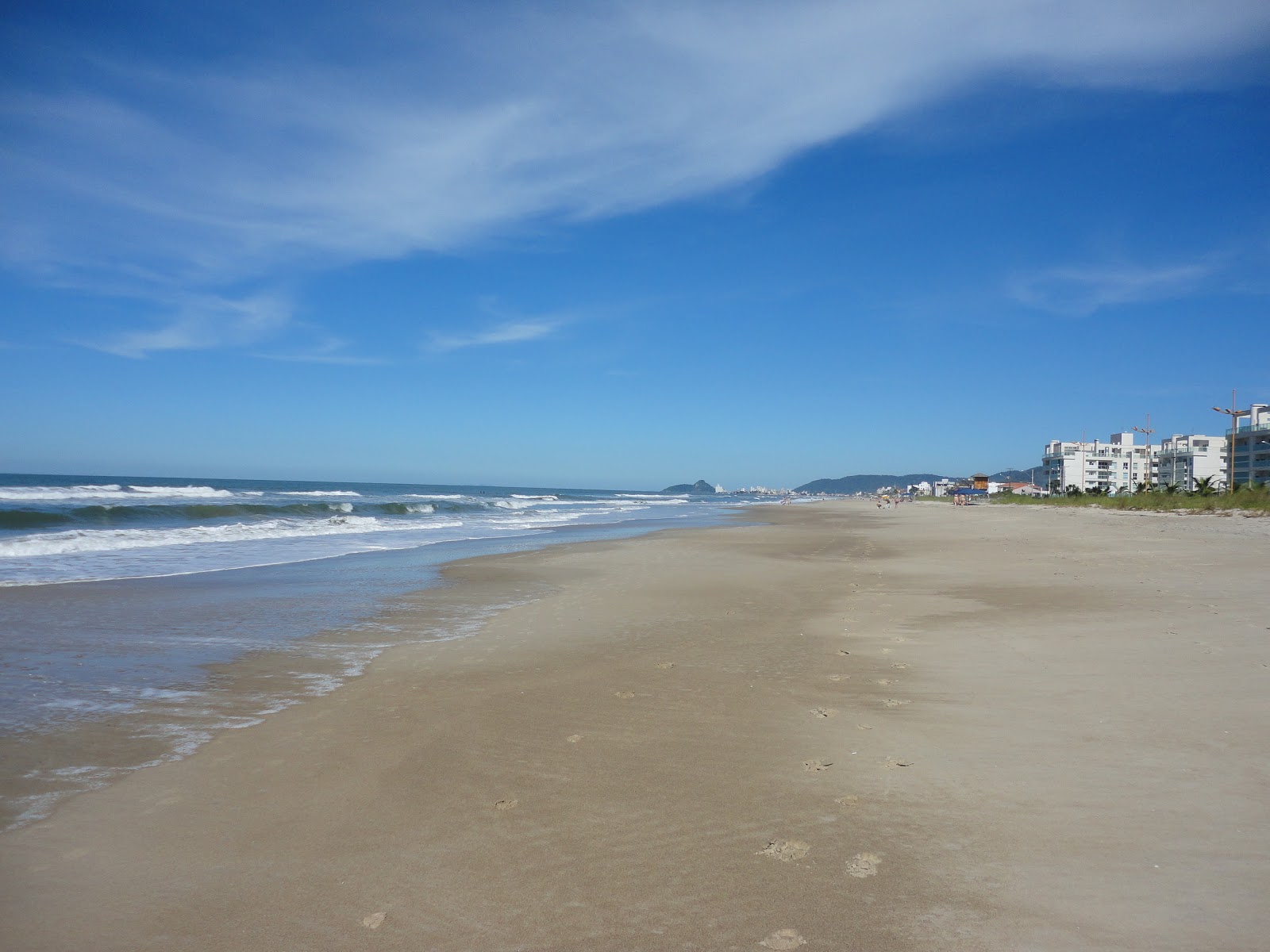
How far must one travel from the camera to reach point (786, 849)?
3.35 m

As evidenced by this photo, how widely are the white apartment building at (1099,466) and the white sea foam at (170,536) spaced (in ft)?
401

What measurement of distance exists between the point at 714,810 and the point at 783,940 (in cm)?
109

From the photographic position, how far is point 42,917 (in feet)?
9.61

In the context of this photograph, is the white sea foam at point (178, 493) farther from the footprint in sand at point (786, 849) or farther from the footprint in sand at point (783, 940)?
the footprint in sand at point (783, 940)

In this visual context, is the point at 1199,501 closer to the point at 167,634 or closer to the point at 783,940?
the point at 167,634

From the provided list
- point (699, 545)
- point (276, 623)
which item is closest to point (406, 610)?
point (276, 623)

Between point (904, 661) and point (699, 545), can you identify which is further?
point (699, 545)

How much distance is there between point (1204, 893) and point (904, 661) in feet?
13.3

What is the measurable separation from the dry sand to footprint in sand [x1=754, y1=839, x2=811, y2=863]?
26 mm

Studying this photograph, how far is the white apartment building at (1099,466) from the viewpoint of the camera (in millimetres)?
126438

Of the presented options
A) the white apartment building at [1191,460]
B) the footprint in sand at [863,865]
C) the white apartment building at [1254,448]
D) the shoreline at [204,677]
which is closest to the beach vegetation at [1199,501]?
the shoreline at [204,677]

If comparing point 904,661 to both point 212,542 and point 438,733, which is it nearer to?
point 438,733

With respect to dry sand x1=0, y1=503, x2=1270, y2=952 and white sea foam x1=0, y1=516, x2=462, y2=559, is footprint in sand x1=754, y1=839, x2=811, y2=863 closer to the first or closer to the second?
dry sand x1=0, y1=503, x2=1270, y2=952

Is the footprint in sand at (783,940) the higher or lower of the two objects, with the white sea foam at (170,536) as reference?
lower
